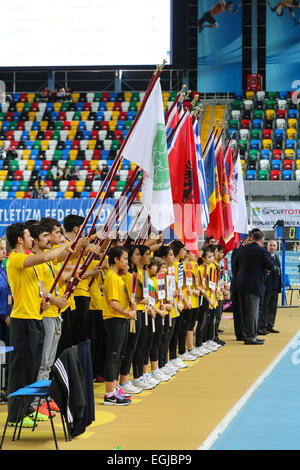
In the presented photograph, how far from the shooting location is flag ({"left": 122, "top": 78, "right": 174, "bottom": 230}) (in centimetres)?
981

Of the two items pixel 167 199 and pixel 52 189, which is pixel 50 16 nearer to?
pixel 52 189

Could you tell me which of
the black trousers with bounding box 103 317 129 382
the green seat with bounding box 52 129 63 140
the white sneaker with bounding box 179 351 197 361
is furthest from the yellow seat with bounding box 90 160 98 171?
the black trousers with bounding box 103 317 129 382

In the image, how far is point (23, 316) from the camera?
7.50 metres

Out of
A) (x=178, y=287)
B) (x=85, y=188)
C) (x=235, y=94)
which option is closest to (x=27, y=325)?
(x=178, y=287)

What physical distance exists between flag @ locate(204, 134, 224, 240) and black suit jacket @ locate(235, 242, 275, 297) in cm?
61

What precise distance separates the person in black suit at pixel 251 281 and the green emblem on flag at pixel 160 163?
4726 mm

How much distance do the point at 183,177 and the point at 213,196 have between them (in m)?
2.43

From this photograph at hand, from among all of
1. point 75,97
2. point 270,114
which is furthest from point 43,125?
point 270,114

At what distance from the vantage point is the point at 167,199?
10.0 m

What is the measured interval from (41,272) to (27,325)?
752 mm

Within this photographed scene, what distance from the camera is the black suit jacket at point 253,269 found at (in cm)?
1426

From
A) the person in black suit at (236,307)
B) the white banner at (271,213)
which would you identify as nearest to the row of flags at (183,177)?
the person in black suit at (236,307)

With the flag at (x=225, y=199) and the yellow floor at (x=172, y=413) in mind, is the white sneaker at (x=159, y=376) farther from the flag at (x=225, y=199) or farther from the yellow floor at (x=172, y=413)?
the flag at (x=225, y=199)

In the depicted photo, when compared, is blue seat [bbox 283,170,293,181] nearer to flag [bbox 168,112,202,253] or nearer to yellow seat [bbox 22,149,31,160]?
yellow seat [bbox 22,149,31,160]
